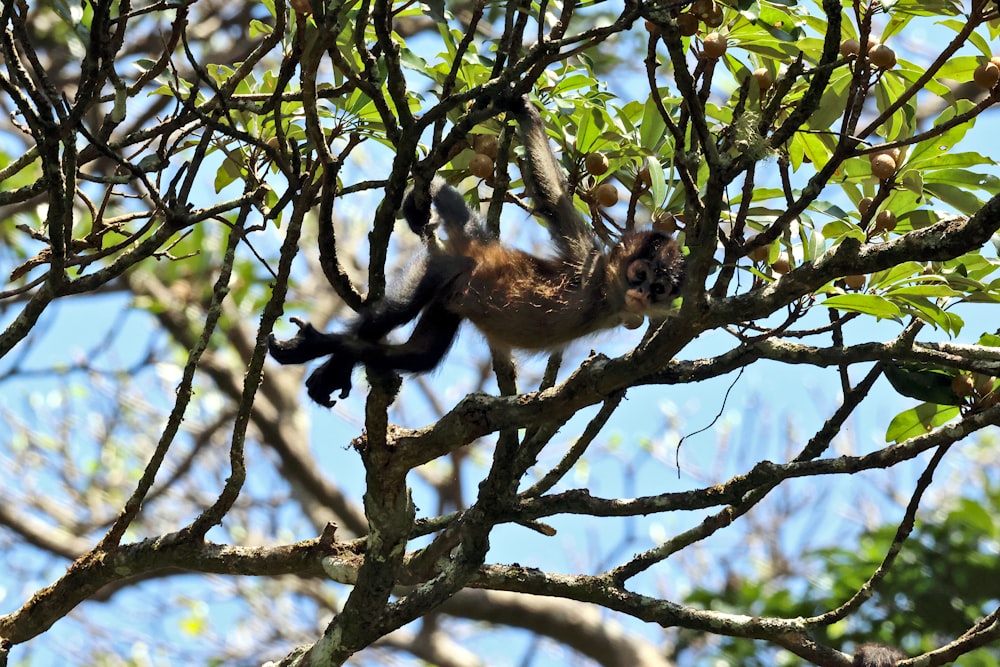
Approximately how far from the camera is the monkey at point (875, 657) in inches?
139

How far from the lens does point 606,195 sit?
153 inches

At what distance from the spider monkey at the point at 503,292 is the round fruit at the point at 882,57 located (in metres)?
1.20

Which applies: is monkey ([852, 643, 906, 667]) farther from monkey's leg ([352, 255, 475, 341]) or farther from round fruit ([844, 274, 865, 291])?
monkey's leg ([352, 255, 475, 341])

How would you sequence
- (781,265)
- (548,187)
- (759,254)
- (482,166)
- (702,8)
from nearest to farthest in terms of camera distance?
1. (702,8)
2. (759,254)
3. (781,265)
4. (482,166)
5. (548,187)

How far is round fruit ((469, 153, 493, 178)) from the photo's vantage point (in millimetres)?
3809

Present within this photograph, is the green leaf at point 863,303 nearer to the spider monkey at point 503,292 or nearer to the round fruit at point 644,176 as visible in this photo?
the round fruit at point 644,176

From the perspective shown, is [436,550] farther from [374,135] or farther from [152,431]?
[152,431]

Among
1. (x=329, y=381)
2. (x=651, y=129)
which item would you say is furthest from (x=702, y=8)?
(x=329, y=381)

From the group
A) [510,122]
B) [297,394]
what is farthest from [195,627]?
[510,122]

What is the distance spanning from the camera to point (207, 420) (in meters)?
11.3

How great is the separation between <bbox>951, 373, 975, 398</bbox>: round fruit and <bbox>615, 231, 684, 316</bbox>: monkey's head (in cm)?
105

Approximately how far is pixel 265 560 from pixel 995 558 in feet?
16.3

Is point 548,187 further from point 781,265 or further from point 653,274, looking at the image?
point 781,265

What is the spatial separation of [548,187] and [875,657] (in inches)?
80.9
